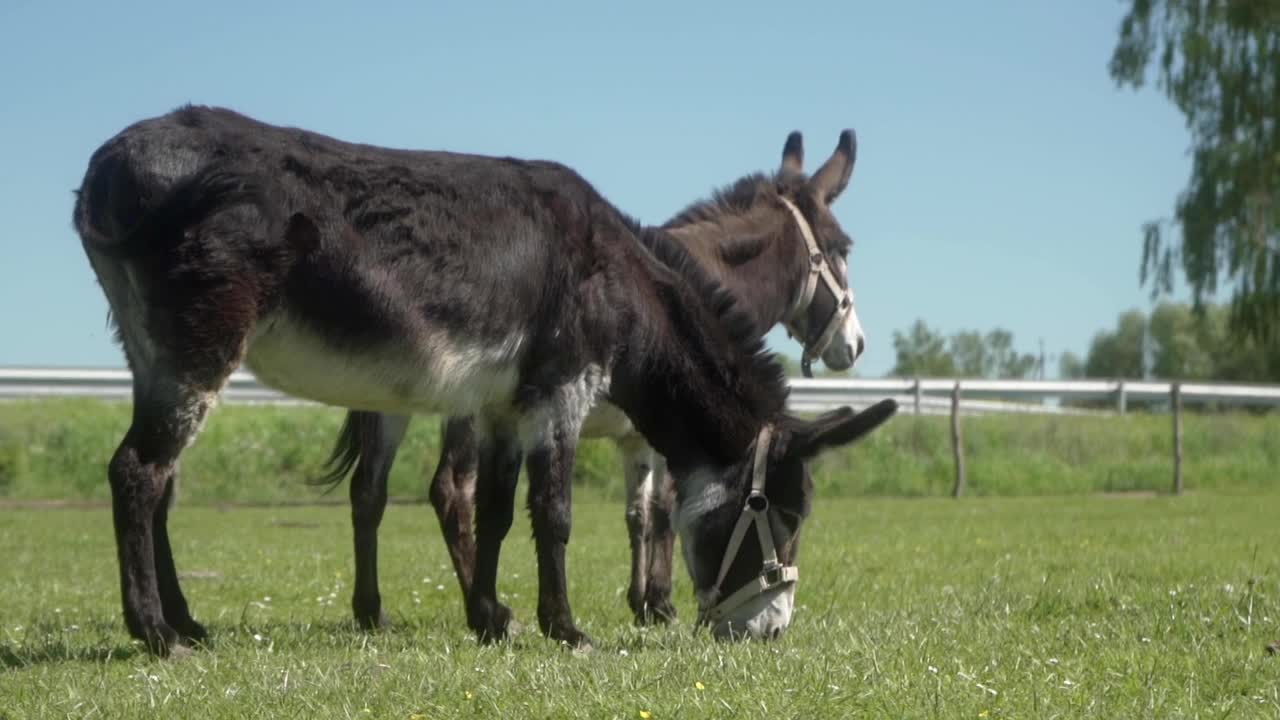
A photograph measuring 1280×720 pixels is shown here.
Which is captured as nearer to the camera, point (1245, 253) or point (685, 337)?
point (685, 337)

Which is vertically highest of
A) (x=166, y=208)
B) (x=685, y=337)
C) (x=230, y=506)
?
(x=166, y=208)

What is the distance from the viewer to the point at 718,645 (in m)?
6.03

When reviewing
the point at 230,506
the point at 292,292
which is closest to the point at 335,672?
the point at 292,292

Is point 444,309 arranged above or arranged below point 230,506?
above

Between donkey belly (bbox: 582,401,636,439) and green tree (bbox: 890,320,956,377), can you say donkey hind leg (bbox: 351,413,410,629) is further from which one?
green tree (bbox: 890,320,956,377)

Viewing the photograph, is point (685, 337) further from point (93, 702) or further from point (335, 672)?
point (93, 702)

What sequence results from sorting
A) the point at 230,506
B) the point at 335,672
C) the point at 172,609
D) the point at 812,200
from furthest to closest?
the point at 230,506
the point at 812,200
the point at 172,609
the point at 335,672

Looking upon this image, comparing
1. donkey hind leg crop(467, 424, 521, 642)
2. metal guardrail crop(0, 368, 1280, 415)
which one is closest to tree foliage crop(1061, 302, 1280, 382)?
metal guardrail crop(0, 368, 1280, 415)

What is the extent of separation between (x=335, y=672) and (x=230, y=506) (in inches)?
736

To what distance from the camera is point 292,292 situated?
19.5ft

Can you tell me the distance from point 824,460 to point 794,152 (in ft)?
49.5

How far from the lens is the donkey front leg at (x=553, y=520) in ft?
21.4

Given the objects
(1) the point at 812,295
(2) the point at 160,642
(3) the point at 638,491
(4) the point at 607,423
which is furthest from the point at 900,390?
(2) the point at 160,642

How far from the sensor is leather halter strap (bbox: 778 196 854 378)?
8.66 meters
